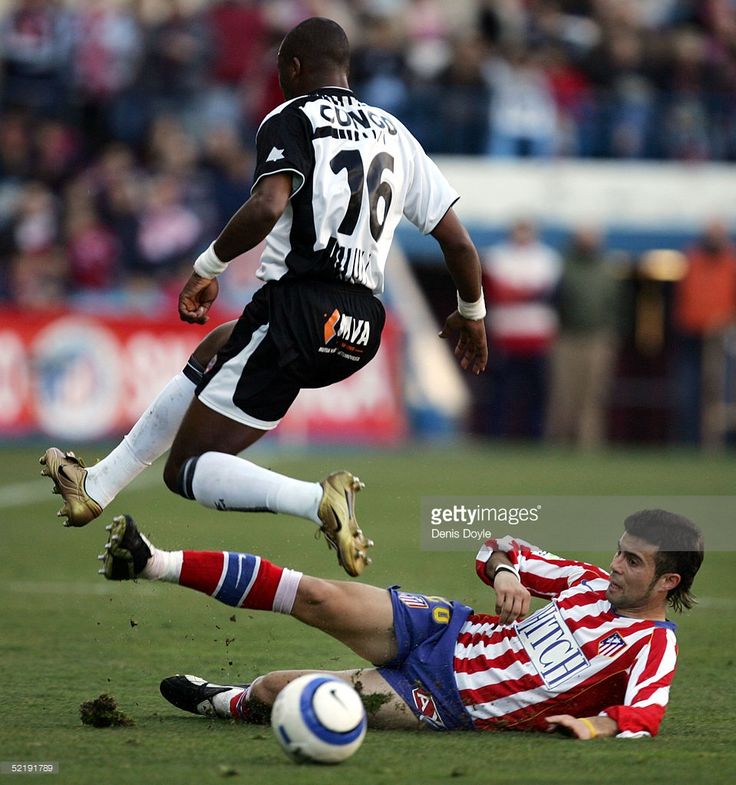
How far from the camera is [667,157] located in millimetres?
18781

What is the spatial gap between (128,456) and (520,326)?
445 inches

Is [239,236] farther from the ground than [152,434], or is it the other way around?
[239,236]

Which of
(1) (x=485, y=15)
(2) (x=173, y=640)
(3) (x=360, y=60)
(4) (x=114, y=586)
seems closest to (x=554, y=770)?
(2) (x=173, y=640)

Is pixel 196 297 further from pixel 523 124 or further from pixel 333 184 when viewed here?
pixel 523 124

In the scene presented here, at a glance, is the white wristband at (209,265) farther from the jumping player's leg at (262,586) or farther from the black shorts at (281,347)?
the jumping player's leg at (262,586)

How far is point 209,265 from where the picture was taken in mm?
5465

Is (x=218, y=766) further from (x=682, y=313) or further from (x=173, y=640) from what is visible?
(x=682, y=313)

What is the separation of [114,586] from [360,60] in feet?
35.2

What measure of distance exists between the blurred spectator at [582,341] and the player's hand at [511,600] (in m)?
11.6

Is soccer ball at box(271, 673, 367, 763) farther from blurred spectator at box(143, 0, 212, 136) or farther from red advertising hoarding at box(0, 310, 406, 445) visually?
blurred spectator at box(143, 0, 212, 136)

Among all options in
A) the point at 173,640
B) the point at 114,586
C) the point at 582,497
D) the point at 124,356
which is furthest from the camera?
the point at 124,356

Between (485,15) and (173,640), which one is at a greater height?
(485,15)

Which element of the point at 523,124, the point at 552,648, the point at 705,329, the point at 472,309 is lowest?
the point at 552,648

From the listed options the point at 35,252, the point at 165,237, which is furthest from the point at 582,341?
the point at 35,252
